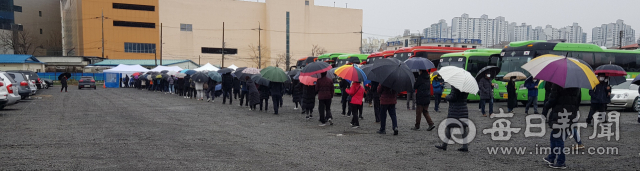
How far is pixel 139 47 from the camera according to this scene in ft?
243

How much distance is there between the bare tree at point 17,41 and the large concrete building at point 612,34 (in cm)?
11251

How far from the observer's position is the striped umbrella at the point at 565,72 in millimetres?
6121

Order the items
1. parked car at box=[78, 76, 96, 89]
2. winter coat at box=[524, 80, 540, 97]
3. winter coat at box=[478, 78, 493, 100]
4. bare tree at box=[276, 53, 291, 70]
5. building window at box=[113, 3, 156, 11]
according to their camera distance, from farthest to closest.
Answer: bare tree at box=[276, 53, 291, 70]
building window at box=[113, 3, 156, 11]
parked car at box=[78, 76, 96, 89]
winter coat at box=[524, 80, 540, 97]
winter coat at box=[478, 78, 493, 100]

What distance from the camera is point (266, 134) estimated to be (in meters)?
10.4

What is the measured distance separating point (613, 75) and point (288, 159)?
433 inches

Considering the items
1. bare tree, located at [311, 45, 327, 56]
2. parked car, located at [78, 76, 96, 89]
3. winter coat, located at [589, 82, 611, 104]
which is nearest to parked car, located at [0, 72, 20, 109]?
winter coat, located at [589, 82, 611, 104]

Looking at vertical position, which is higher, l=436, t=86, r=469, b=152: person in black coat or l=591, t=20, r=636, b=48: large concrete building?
l=591, t=20, r=636, b=48: large concrete building

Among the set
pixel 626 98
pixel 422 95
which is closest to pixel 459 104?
pixel 422 95

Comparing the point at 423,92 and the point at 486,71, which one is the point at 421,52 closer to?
the point at 423,92

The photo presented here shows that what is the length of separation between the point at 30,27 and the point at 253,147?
299 feet

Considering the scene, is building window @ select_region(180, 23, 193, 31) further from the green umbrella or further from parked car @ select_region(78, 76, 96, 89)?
the green umbrella

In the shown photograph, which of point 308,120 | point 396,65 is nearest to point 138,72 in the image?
point 308,120

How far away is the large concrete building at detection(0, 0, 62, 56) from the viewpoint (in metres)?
73.6

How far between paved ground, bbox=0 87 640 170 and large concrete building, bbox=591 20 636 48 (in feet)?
339
